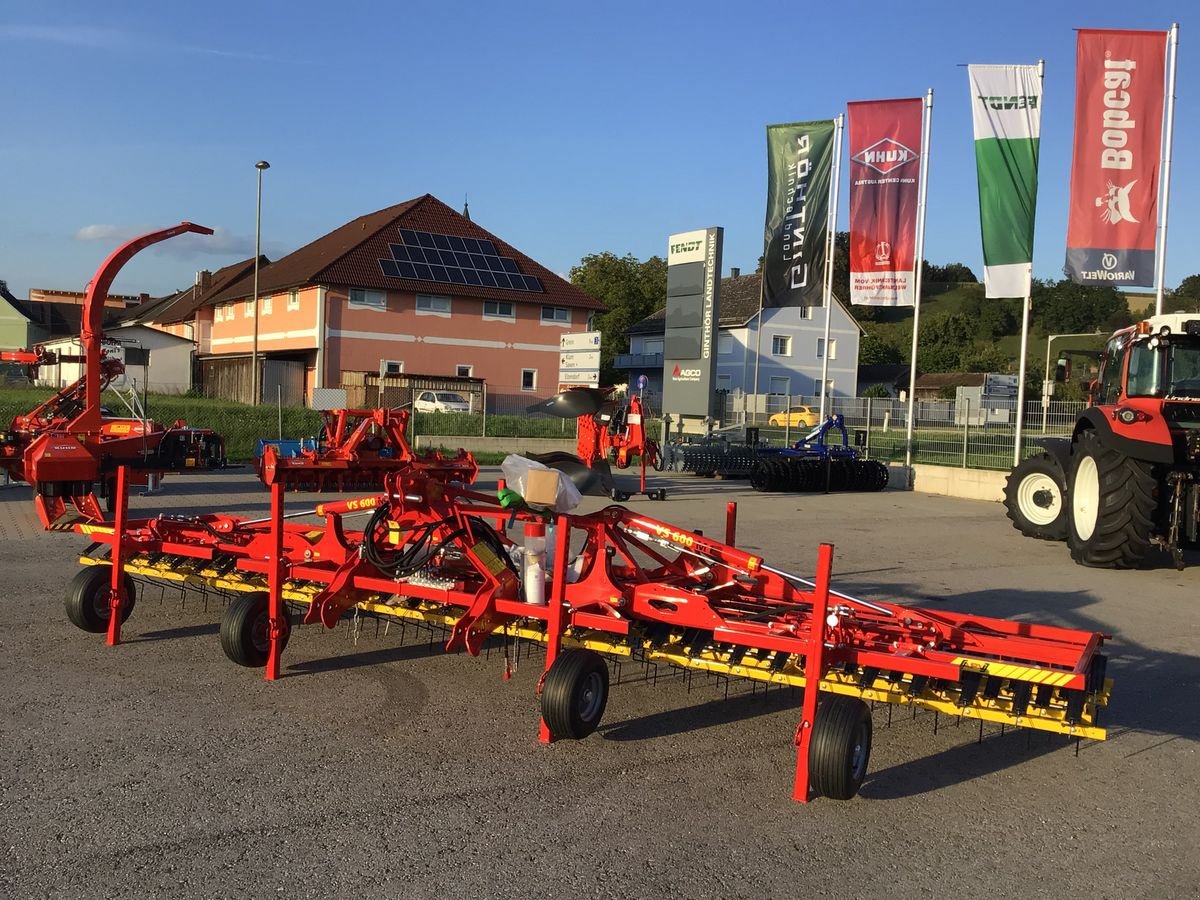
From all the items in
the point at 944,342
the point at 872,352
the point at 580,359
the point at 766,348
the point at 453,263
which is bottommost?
the point at 580,359

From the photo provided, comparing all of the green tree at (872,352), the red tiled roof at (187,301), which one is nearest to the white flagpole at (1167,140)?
the red tiled roof at (187,301)

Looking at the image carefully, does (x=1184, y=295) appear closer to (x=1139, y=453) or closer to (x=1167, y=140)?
(x=1167, y=140)

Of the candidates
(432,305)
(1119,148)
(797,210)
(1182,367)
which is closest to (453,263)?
(432,305)

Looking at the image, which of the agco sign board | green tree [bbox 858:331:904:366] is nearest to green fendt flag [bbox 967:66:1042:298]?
the agco sign board

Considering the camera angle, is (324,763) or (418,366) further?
(418,366)

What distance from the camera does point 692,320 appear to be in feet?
83.0

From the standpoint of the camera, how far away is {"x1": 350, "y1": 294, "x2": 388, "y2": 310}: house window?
37750 mm

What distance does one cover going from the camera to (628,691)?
6.08 metres

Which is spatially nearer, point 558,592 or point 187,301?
point 558,592

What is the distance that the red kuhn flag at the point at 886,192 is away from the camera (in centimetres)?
2239

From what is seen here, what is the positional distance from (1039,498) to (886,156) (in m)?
10.9

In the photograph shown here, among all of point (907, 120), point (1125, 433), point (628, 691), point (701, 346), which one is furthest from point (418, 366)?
point (628, 691)

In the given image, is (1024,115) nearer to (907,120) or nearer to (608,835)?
(907,120)

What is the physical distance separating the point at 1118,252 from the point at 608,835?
17406 mm
